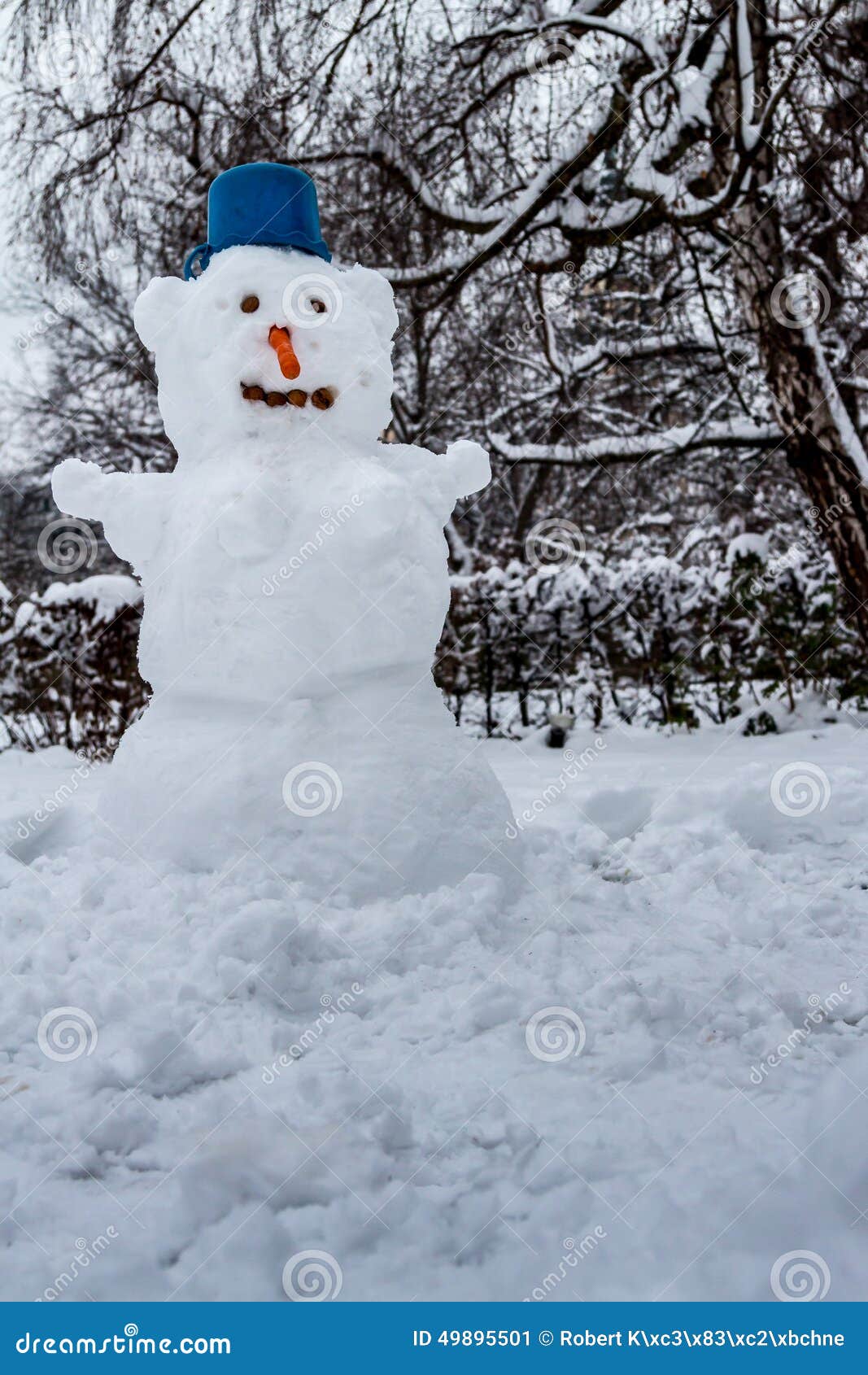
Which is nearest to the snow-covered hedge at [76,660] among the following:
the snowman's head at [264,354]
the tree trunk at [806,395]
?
the snowman's head at [264,354]

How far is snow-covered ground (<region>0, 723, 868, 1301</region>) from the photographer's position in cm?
136

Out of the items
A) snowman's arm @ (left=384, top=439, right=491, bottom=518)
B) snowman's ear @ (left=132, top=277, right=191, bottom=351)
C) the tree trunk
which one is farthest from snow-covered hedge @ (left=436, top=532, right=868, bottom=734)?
snowman's ear @ (left=132, top=277, right=191, bottom=351)

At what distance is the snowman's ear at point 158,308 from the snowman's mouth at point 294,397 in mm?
382

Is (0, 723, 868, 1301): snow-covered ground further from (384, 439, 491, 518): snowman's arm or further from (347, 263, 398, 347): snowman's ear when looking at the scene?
(347, 263, 398, 347): snowman's ear

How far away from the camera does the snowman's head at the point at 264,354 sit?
2896 mm

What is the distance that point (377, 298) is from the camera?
320 centimetres

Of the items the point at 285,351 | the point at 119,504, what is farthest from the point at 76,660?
the point at 285,351

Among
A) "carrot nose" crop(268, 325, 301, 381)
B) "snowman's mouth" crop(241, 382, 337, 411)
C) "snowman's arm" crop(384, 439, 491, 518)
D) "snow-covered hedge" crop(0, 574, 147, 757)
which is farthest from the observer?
"snow-covered hedge" crop(0, 574, 147, 757)

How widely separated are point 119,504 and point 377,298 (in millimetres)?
1128

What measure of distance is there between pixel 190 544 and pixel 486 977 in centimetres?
155

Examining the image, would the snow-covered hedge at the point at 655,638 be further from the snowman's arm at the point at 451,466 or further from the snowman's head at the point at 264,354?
the snowman's head at the point at 264,354

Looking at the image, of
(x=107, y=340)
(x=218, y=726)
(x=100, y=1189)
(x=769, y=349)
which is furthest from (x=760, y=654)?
(x=107, y=340)

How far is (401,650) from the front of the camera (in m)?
2.88
